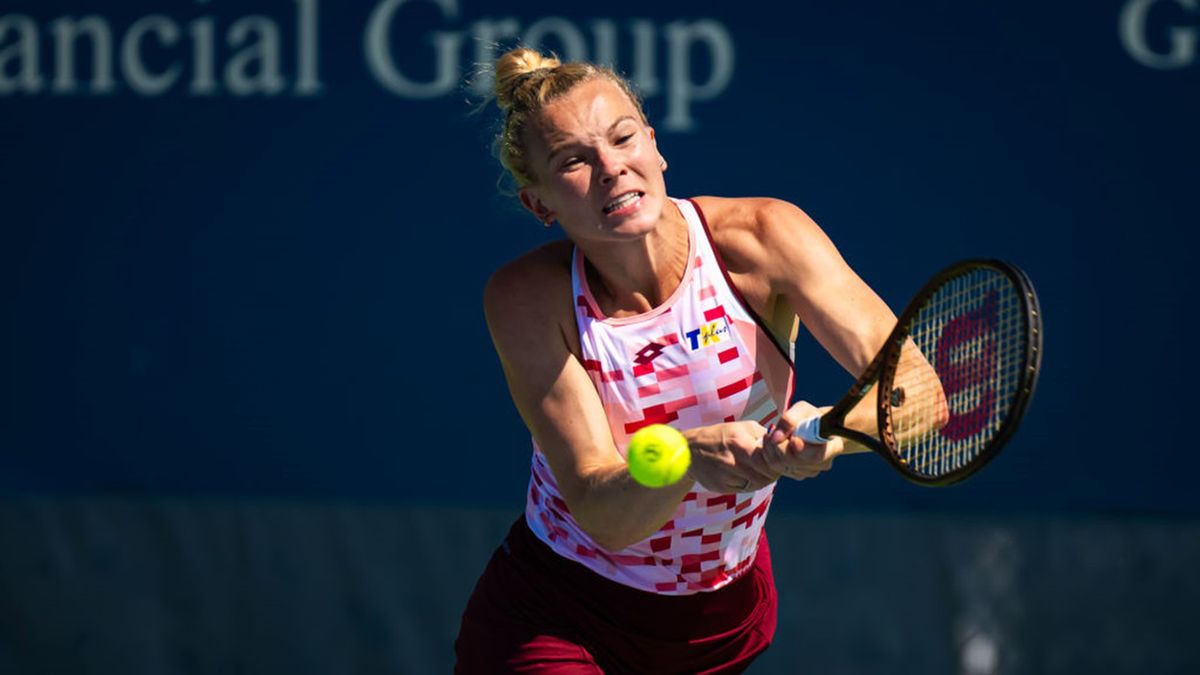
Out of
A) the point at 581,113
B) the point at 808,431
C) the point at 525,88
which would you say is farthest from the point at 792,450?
the point at 525,88

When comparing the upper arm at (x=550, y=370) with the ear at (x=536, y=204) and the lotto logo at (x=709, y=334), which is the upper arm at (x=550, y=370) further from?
the lotto logo at (x=709, y=334)

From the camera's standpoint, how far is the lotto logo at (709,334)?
3170mm

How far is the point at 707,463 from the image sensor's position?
2.89 meters

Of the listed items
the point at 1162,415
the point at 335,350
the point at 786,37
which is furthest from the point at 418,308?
the point at 1162,415

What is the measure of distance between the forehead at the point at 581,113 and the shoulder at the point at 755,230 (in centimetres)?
24

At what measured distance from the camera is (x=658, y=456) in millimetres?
2777

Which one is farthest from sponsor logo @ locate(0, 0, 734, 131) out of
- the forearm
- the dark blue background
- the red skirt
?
the forearm

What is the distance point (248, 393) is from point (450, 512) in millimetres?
620

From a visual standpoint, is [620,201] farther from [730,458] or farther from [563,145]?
[730,458]

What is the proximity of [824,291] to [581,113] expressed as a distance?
19.6 inches

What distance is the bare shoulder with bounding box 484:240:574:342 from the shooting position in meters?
3.20

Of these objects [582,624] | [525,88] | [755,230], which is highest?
[525,88]

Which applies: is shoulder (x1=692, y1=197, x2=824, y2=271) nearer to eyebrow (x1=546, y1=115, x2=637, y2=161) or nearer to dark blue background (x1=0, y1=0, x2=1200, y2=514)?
eyebrow (x1=546, y1=115, x2=637, y2=161)

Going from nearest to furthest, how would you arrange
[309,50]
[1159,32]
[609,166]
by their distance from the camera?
1. [609,166]
2. [1159,32]
3. [309,50]
